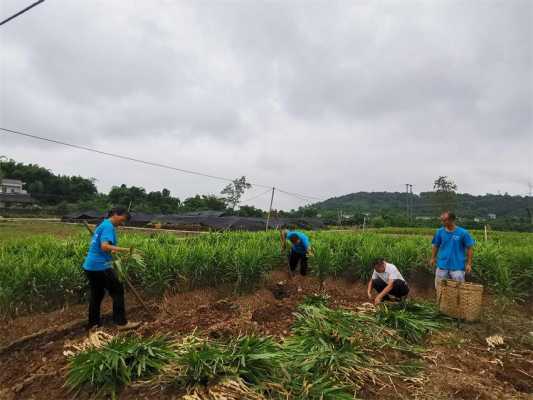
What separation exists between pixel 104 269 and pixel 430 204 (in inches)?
1693

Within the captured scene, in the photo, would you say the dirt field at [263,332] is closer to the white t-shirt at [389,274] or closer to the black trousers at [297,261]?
the white t-shirt at [389,274]

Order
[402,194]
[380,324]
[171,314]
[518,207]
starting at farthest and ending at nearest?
[402,194] → [518,207] → [171,314] → [380,324]

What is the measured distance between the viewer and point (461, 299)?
13.1 feet

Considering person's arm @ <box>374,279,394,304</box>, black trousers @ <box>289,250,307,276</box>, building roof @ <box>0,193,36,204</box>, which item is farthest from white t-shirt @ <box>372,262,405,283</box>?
building roof @ <box>0,193,36,204</box>

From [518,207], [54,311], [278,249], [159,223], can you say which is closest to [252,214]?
[159,223]

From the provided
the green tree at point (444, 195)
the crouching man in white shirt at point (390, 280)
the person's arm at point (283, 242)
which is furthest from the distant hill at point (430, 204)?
the crouching man in white shirt at point (390, 280)

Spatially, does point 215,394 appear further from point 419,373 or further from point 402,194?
point 402,194

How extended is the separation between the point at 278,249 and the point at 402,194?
66754 mm

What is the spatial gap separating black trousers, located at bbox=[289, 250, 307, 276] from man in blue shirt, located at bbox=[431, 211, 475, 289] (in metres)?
2.39

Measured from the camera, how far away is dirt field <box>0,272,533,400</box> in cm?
253

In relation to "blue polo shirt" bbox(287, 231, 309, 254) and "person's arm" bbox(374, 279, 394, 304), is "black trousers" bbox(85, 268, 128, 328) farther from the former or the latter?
"blue polo shirt" bbox(287, 231, 309, 254)

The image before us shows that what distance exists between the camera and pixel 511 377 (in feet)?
9.25

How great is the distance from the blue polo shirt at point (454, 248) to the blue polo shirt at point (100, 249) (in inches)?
161

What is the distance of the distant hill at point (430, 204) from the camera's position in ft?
157
